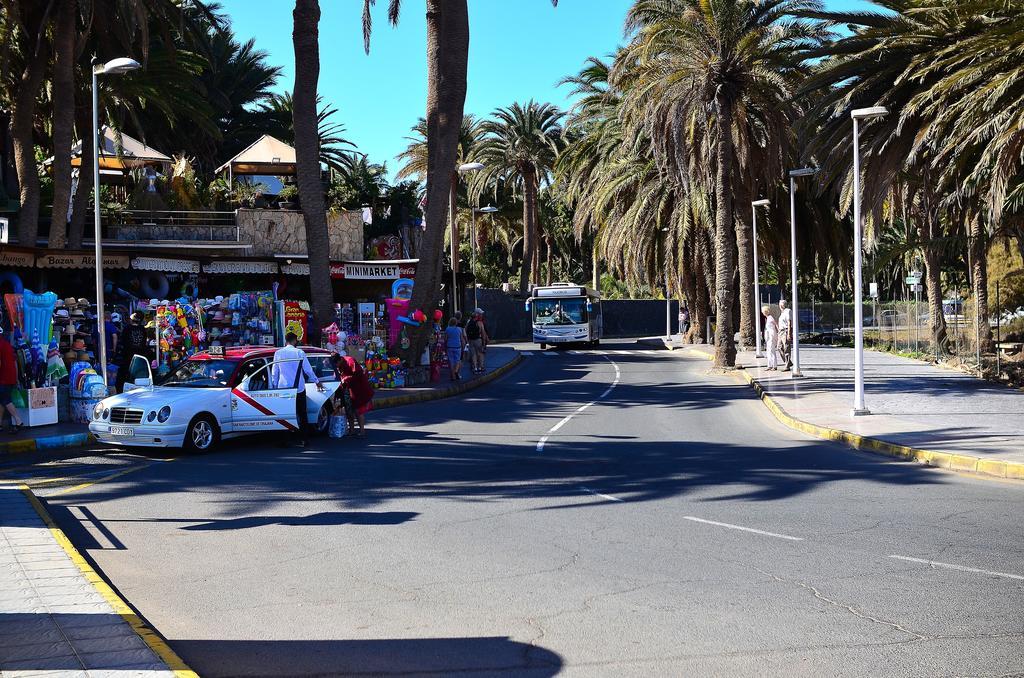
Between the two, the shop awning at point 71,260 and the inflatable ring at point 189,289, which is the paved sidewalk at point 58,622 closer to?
the shop awning at point 71,260

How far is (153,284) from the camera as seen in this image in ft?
80.4

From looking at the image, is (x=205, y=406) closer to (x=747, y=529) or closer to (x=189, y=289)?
(x=747, y=529)

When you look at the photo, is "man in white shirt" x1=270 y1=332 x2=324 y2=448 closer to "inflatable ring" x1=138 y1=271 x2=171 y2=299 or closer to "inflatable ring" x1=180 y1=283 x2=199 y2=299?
"inflatable ring" x1=138 y1=271 x2=171 y2=299

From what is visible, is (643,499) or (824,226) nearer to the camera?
(643,499)

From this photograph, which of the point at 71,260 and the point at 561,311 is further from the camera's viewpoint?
the point at 561,311

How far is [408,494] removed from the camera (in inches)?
440

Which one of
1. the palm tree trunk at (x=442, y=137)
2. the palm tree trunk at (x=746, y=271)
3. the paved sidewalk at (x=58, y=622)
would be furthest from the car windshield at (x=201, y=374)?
the palm tree trunk at (x=746, y=271)

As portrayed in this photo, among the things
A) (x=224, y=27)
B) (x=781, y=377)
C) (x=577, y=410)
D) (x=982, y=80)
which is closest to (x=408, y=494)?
(x=577, y=410)

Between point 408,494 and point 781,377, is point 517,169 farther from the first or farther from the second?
point 408,494

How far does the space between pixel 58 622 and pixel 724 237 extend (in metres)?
27.7

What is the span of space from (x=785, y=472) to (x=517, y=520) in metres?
4.49

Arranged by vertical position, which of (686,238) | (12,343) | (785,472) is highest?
(686,238)

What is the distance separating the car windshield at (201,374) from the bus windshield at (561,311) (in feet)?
112

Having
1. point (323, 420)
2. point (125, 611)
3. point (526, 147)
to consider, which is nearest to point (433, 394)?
point (323, 420)
